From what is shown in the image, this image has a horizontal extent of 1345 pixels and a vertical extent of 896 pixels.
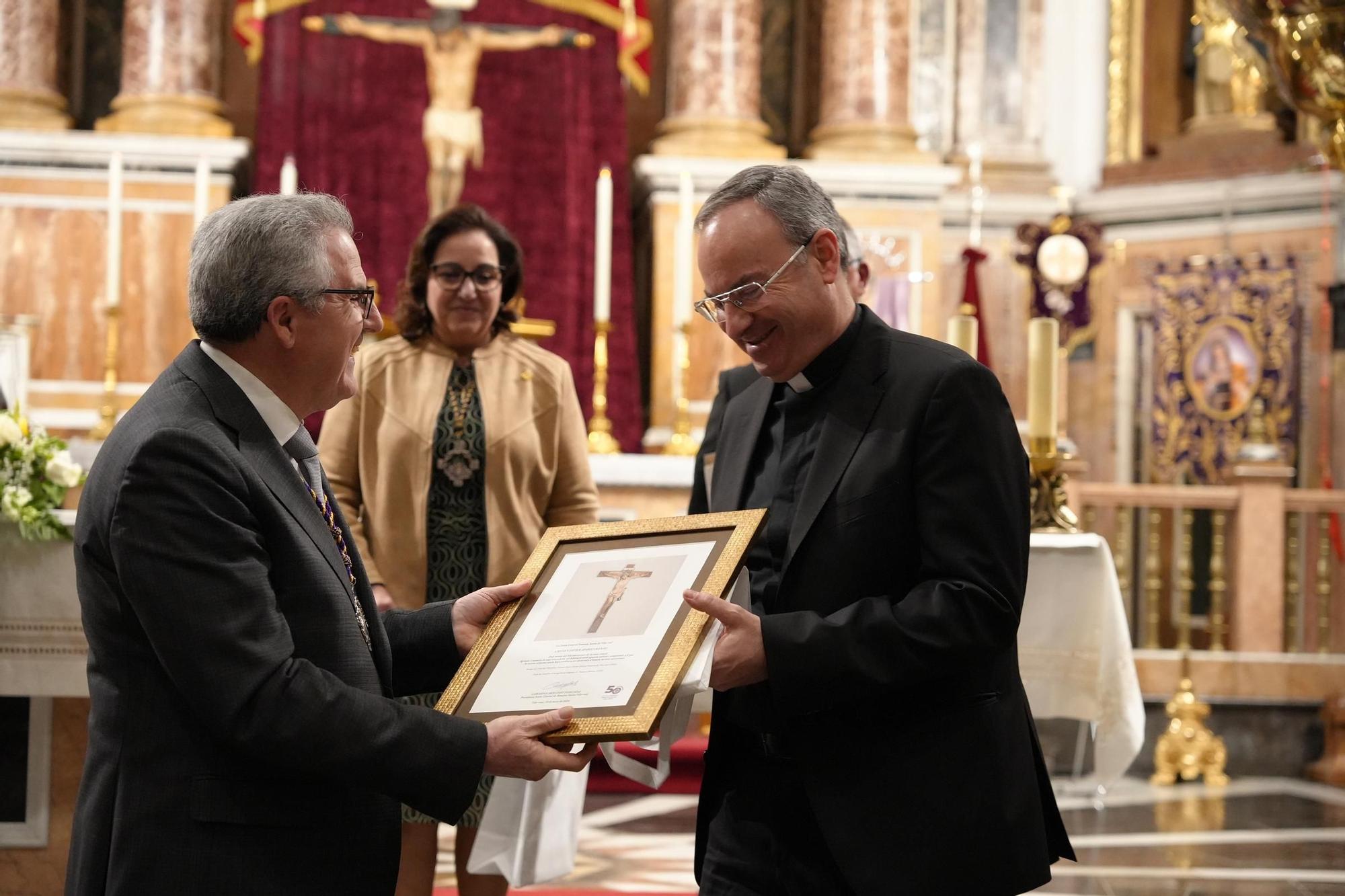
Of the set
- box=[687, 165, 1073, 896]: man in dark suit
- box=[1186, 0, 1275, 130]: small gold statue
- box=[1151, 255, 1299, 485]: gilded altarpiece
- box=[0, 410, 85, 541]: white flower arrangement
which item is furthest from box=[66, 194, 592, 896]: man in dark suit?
box=[1186, 0, 1275, 130]: small gold statue

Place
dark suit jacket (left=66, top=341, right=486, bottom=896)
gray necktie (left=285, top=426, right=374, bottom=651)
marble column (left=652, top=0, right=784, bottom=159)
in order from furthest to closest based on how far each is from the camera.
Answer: marble column (left=652, top=0, right=784, bottom=159) → gray necktie (left=285, top=426, right=374, bottom=651) → dark suit jacket (left=66, top=341, right=486, bottom=896)

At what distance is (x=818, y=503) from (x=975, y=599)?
28 centimetres

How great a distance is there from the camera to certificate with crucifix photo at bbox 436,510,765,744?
203cm

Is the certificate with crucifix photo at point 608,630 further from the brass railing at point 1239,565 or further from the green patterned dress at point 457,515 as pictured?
the brass railing at point 1239,565

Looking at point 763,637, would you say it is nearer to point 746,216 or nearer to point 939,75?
point 746,216

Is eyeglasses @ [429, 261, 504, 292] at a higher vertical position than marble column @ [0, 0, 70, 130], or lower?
lower

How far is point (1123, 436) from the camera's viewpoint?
31.5ft

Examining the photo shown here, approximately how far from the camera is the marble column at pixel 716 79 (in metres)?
8.52

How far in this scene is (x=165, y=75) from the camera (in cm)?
834

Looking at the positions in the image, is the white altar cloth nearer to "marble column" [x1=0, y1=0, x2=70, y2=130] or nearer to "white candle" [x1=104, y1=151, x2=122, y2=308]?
"white candle" [x1=104, y1=151, x2=122, y2=308]

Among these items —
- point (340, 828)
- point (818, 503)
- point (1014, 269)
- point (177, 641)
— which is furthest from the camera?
point (1014, 269)

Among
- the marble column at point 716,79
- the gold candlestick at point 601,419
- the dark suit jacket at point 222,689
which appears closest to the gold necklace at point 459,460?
the dark suit jacket at point 222,689

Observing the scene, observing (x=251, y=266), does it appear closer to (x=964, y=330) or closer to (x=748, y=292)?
(x=748, y=292)

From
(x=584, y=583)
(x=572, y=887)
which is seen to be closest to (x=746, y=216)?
(x=584, y=583)
